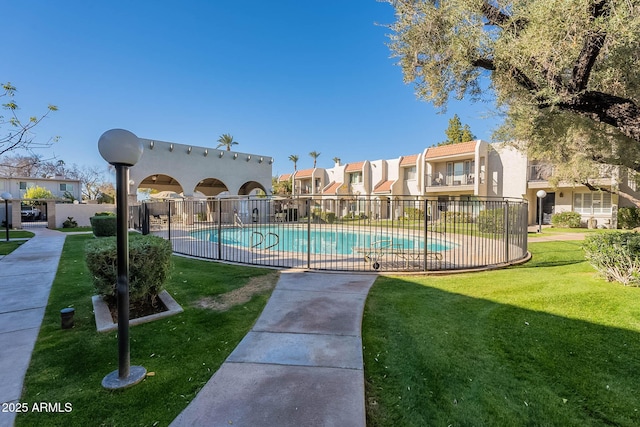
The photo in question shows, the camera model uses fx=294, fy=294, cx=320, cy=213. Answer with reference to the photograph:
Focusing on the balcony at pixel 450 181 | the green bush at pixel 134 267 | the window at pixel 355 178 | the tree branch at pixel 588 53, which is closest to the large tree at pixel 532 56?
the tree branch at pixel 588 53

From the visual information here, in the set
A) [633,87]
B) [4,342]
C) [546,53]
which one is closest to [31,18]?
[4,342]

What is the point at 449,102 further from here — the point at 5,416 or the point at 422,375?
the point at 5,416

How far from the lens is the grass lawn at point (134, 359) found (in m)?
2.55

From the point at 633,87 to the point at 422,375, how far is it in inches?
277

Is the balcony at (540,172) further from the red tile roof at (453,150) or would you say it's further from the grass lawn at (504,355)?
the grass lawn at (504,355)

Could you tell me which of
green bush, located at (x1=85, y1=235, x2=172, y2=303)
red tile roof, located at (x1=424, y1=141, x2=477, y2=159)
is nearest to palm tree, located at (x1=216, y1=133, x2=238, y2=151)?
red tile roof, located at (x1=424, y1=141, x2=477, y2=159)

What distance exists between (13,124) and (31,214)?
105ft

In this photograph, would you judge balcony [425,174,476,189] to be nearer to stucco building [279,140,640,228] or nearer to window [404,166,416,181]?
stucco building [279,140,640,228]

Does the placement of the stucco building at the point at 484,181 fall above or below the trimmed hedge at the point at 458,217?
above

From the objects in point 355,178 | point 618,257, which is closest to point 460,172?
point 355,178

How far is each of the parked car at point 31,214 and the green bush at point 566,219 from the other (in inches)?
1860

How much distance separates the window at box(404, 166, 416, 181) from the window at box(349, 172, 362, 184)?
5697 millimetres

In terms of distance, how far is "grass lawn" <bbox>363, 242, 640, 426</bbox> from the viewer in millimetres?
2619

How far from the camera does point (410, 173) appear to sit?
104ft
